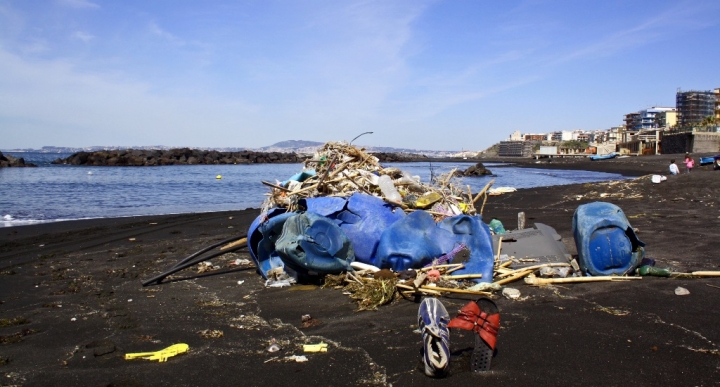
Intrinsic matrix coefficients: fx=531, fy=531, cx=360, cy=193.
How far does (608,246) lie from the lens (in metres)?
5.92

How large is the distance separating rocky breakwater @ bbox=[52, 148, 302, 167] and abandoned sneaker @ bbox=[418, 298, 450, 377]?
4830 cm

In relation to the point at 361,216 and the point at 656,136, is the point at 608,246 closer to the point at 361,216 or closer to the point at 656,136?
the point at 361,216

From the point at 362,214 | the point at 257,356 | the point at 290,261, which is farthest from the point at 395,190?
the point at 257,356

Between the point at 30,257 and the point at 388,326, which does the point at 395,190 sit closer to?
the point at 388,326

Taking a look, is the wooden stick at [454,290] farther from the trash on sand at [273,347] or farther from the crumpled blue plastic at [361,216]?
the trash on sand at [273,347]

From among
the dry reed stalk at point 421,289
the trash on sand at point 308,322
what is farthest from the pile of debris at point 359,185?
the trash on sand at point 308,322

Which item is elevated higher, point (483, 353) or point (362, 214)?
point (362, 214)

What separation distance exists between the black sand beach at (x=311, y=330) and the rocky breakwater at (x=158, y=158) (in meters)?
45.1

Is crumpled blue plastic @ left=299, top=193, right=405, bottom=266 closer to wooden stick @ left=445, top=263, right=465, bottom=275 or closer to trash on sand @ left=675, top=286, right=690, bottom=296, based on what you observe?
wooden stick @ left=445, top=263, right=465, bottom=275

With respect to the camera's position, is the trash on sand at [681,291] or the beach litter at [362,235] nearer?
the trash on sand at [681,291]

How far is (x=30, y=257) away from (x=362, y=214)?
6.35m

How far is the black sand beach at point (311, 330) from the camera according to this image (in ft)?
12.3

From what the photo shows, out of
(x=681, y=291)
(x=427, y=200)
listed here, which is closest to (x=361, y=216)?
(x=427, y=200)

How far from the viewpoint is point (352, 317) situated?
200 inches
